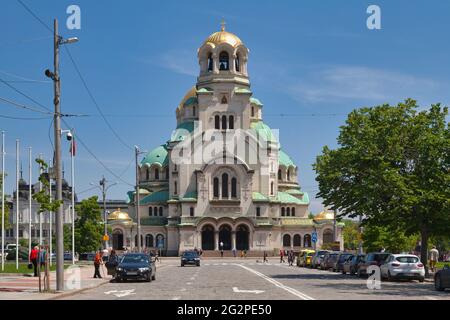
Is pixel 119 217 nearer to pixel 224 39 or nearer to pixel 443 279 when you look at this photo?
pixel 224 39

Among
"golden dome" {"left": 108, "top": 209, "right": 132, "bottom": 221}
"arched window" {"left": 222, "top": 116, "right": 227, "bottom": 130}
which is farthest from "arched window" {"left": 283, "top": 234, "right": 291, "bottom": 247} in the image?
"golden dome" {"left": 108, "top": 209, "right": 132, "bottom": 221}

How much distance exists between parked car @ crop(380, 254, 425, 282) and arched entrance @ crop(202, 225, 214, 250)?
6921cm

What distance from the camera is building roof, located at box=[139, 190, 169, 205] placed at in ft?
382

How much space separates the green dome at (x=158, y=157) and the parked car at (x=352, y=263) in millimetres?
72675

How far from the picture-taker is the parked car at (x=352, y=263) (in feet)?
154

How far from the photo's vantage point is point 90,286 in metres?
34.1

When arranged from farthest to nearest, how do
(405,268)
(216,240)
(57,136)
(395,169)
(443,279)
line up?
(216,240) → (395,169) → (405,268) → (443,279) → (57,136)

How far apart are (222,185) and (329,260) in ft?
173

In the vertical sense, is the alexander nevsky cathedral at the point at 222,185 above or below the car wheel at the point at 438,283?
above

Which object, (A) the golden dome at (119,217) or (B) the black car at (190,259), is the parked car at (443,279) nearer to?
(B) the black car at (190,259)

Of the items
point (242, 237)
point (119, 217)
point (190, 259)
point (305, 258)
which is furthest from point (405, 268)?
point (119, 217)

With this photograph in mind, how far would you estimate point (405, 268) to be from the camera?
3925 centimetres

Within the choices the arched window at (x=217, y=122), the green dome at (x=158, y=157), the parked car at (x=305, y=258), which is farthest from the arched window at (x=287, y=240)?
the parked car at (x=305, y=258)

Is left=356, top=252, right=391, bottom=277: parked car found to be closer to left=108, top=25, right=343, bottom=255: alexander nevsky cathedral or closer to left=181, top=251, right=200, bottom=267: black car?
left=181, top=251, right=200, bottom=267: black car
